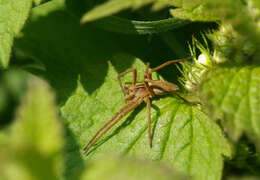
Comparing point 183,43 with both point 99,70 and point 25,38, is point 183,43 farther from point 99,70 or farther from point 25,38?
point 25,38

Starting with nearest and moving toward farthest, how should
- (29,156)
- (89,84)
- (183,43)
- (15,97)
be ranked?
(29,156), (89,84), (183,43), (15,97)

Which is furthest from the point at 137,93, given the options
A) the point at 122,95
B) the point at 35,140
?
the point at 35,140

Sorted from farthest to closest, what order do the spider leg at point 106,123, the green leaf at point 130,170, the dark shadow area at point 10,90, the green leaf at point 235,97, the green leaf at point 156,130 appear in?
the dark shadow area at point 10,90 < the spider leg at point 106,123 < the green leaf at point 156,130 < the green leaf at point 235,97 < the green leaf at point 130,170

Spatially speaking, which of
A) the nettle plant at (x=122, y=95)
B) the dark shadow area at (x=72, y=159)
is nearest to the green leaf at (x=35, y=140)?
the nettle plant at (x=122, y=95)

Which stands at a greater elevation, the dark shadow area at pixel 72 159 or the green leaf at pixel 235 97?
the green leaf at pixel 235 97

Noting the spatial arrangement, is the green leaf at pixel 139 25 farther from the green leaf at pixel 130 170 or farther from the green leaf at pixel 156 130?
the green leaf at pixel 130 170

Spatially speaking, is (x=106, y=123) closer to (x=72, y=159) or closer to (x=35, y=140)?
(x=72, y=159)

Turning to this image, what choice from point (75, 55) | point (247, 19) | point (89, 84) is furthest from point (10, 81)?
point (247, 19)

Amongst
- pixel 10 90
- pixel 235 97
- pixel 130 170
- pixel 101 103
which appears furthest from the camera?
pixel 10 90
